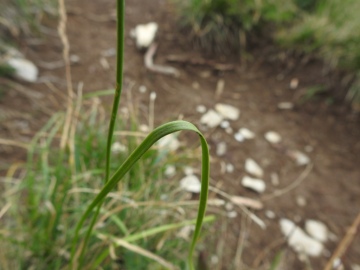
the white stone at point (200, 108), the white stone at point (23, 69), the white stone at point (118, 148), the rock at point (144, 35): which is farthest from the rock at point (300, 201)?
the white stone at point (23, 69)

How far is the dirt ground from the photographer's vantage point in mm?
1283

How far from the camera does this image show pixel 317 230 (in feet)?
4.39

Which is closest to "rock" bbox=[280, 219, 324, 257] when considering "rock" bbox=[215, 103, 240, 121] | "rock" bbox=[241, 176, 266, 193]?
"rock" bbox=[241, 176, 266, 193]

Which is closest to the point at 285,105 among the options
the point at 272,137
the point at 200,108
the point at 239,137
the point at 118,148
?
the point at 272,137

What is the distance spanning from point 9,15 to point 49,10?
351 mm

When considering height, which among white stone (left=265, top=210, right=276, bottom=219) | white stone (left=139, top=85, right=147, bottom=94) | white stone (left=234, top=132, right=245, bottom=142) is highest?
white stone (left=139, top=85, right=147, bottom=94)

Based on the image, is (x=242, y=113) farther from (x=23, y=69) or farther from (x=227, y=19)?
(x=23, y=69)

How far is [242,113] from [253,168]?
36 centimetres

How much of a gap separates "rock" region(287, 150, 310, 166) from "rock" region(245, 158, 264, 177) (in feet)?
0.62

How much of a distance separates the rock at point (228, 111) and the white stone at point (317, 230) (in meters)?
0.60

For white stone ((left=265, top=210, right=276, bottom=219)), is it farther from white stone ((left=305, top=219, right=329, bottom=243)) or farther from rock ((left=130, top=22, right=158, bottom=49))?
rock ((left=130, top=22, right=158, bottom=49))

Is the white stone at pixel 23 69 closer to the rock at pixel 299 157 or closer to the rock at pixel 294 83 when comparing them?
the rock at pixel 299 157

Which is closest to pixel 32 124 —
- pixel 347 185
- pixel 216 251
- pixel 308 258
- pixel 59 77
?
pixel 59 77

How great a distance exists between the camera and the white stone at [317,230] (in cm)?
131
